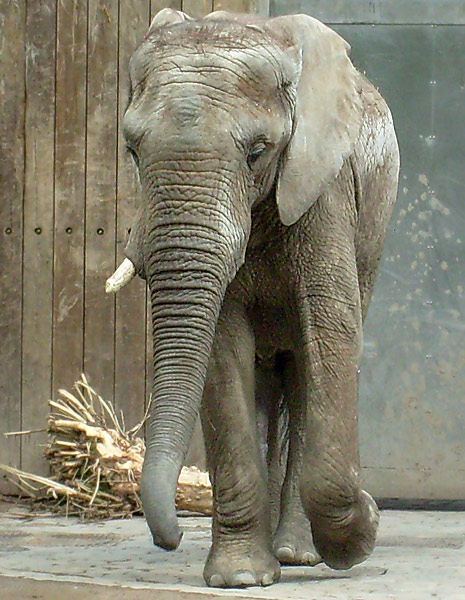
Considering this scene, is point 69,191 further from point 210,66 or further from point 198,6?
point 210,66

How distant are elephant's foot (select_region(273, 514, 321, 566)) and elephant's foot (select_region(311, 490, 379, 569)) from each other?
286 mm

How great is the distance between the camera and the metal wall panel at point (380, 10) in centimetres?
811

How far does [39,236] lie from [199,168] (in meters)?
3.67

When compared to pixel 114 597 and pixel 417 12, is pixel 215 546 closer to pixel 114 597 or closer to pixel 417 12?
pixel 114 597

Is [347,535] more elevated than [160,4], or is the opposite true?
[160,4]

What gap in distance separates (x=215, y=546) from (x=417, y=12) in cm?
414

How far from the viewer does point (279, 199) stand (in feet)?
16.0

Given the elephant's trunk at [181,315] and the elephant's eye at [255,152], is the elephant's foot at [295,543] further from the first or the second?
the elephant's eye at [255,152]

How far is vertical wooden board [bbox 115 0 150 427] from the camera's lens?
26.2 feet

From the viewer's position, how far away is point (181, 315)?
14.8ft

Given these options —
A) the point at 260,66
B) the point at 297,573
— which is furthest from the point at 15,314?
the point at 260,66

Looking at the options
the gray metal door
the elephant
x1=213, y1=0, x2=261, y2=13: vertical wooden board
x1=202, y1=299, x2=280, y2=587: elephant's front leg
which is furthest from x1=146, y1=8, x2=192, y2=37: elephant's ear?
the gray metal door

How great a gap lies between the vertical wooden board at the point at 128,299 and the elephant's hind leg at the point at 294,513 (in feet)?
7.75

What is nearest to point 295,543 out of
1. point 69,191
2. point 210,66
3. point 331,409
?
point 331,409
